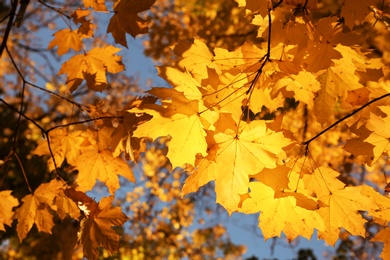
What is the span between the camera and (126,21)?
101 inches

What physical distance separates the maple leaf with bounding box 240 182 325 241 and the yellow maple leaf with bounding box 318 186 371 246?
9cm

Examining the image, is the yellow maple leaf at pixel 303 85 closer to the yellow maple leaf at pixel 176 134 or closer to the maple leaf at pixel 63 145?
the yellow maple leaf at pixel 176 134

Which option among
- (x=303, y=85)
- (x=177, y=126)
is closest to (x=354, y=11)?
(x=303, y=85)

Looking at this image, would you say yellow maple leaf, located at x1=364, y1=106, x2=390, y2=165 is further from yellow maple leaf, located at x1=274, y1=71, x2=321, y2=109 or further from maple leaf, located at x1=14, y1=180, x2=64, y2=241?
maple leaf, located at x1=14, y1=180, x2=64, y2=241

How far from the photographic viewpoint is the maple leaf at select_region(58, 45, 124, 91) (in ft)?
9.26

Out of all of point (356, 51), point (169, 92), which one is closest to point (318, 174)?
point (356, 51)

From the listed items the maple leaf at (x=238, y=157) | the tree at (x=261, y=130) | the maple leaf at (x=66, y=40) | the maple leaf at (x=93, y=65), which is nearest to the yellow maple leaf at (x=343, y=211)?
the tree at (x=261, y=130)

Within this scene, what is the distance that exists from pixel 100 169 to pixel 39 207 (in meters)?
0.45

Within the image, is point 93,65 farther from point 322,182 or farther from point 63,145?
point 322,182

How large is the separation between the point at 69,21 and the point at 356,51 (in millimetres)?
2034

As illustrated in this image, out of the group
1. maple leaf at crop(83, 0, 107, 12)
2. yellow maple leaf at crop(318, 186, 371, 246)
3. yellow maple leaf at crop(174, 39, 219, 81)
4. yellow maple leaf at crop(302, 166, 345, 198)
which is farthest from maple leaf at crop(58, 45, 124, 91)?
yellow maple leaf at crop(318, 186, 371, 246)

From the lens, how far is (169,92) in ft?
5.39

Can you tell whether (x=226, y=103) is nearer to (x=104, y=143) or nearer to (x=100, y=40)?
(x=104, y=143)

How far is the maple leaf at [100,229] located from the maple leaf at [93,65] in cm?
100
